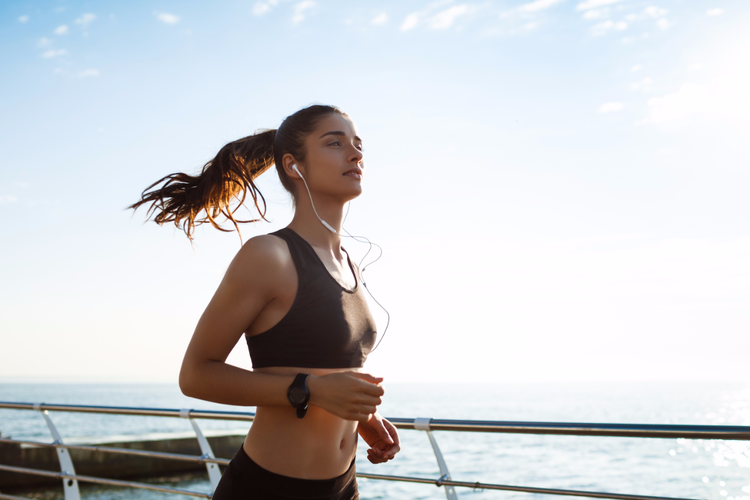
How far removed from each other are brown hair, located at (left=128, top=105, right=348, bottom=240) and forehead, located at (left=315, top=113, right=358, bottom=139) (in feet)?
0.08

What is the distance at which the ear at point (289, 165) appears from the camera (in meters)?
1.51

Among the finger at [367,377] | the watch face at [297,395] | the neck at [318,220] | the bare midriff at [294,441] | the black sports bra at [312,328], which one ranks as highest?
the neck at [318,220]

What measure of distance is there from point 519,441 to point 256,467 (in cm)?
4603

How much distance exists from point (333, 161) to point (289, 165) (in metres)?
0.14

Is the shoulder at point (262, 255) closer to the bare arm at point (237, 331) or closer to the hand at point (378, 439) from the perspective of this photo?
the bare arm at point (237, 331)

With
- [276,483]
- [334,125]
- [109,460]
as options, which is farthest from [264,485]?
[109,460]

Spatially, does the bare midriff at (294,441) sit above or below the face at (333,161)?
below

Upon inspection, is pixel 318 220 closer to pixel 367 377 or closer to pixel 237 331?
pixel 237 331

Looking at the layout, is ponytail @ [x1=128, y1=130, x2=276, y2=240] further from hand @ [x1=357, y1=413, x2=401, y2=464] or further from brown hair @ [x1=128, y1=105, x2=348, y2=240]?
hand @ [x1=357, y1=413, x2=401, y2=464]

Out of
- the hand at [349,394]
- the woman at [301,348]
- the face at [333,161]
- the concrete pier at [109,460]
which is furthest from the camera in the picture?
the concrete pier at [109,460]

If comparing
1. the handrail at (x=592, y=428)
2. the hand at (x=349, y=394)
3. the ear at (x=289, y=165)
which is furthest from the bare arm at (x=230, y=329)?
the handrail at (x=592, y=428)

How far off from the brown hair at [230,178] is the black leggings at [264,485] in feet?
2.30

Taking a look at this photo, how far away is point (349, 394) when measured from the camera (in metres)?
1.06

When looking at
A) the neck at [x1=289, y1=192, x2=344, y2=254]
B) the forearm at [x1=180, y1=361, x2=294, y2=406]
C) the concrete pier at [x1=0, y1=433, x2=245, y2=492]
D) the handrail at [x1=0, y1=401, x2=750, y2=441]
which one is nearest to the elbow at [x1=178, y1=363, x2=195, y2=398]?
the forearm at [x1=180, y1=361, x2=294, y2=406]
